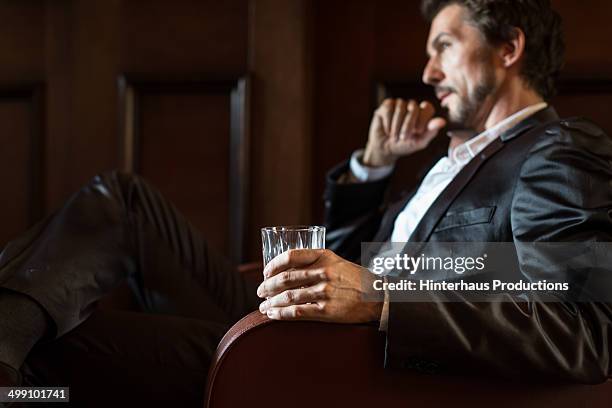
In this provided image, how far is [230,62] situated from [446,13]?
2.59ft

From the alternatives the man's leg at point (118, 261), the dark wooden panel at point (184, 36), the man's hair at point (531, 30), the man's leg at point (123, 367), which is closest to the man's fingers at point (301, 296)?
the man's leg at point (123, 367)

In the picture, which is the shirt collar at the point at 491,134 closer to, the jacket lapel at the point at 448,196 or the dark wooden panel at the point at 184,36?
the jacket lapel at the point at 448,196

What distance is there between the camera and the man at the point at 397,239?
0.95m

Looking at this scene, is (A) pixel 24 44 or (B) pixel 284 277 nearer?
(B) pixel 284 277

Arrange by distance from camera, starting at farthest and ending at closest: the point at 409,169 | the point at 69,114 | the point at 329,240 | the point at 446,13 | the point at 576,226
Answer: the point at 69,114 < the point at 409,169 < the point at 329,240 < the point at 446,13 < the point at 576,226

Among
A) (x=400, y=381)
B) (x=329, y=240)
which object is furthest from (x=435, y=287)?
(x=329, y=240)

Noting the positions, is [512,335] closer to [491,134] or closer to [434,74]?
[491,134]

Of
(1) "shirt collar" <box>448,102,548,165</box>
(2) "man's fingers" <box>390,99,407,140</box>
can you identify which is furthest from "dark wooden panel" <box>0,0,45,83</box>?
(1) "shirt collar" <box>448,102,548,165</box>

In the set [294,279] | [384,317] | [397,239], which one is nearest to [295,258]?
[294,279]

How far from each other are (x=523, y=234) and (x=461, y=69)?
1.96 ft

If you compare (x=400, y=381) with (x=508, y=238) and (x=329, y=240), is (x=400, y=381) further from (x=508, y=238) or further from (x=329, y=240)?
(x=329, y=240)

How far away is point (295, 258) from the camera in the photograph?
0.97 metres

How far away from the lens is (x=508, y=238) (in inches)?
49.8

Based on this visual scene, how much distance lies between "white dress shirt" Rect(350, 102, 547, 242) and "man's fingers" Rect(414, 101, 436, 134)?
0.46ft
